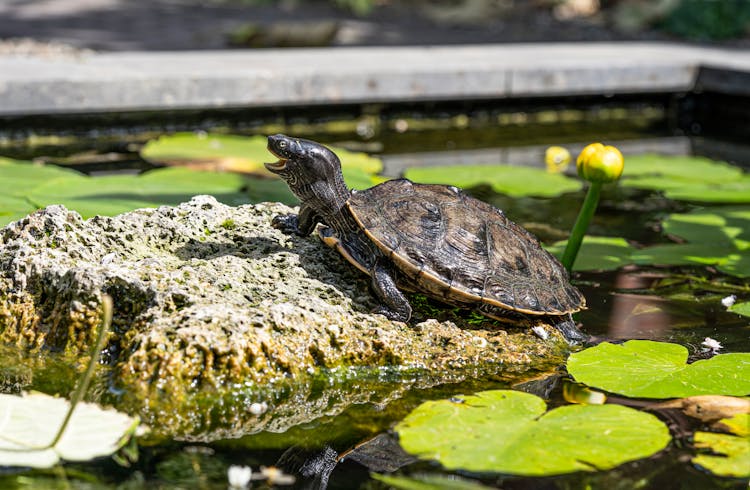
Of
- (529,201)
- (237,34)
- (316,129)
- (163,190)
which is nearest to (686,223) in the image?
(529,201)

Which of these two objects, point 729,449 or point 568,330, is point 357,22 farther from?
point 729,449

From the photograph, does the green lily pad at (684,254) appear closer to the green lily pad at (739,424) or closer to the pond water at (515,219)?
the pond water at (515,219)

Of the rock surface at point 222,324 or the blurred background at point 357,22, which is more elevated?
the blurred background at point 357,22

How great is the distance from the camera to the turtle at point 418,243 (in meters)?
2.56

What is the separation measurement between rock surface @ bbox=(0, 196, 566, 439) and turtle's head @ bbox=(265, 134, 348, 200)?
24 centimetres

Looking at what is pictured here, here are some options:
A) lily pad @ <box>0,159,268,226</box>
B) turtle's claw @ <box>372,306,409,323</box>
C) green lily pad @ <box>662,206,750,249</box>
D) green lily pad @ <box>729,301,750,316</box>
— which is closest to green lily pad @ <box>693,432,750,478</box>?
turtle's claw @ <box>372,306,409,323</box>

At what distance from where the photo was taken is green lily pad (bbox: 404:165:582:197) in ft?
14.5

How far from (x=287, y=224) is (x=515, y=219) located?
1.50 m

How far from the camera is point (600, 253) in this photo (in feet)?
11.8

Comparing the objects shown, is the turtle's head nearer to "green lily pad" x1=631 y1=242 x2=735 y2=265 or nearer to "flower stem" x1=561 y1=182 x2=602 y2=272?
"flower stem" x1=561 y1=182 x2=602 y2=272

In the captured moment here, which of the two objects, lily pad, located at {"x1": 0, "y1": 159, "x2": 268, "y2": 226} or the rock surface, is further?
lily pad, located at {"x1": 0, "y1": 159, "x2": 268, "y2": 226}

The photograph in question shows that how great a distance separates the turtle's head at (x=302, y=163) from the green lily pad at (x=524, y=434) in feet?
2.40

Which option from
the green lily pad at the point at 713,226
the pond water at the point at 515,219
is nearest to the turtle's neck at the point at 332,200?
the pond water at the point at 515,219

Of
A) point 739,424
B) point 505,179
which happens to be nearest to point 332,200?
point 739,424
